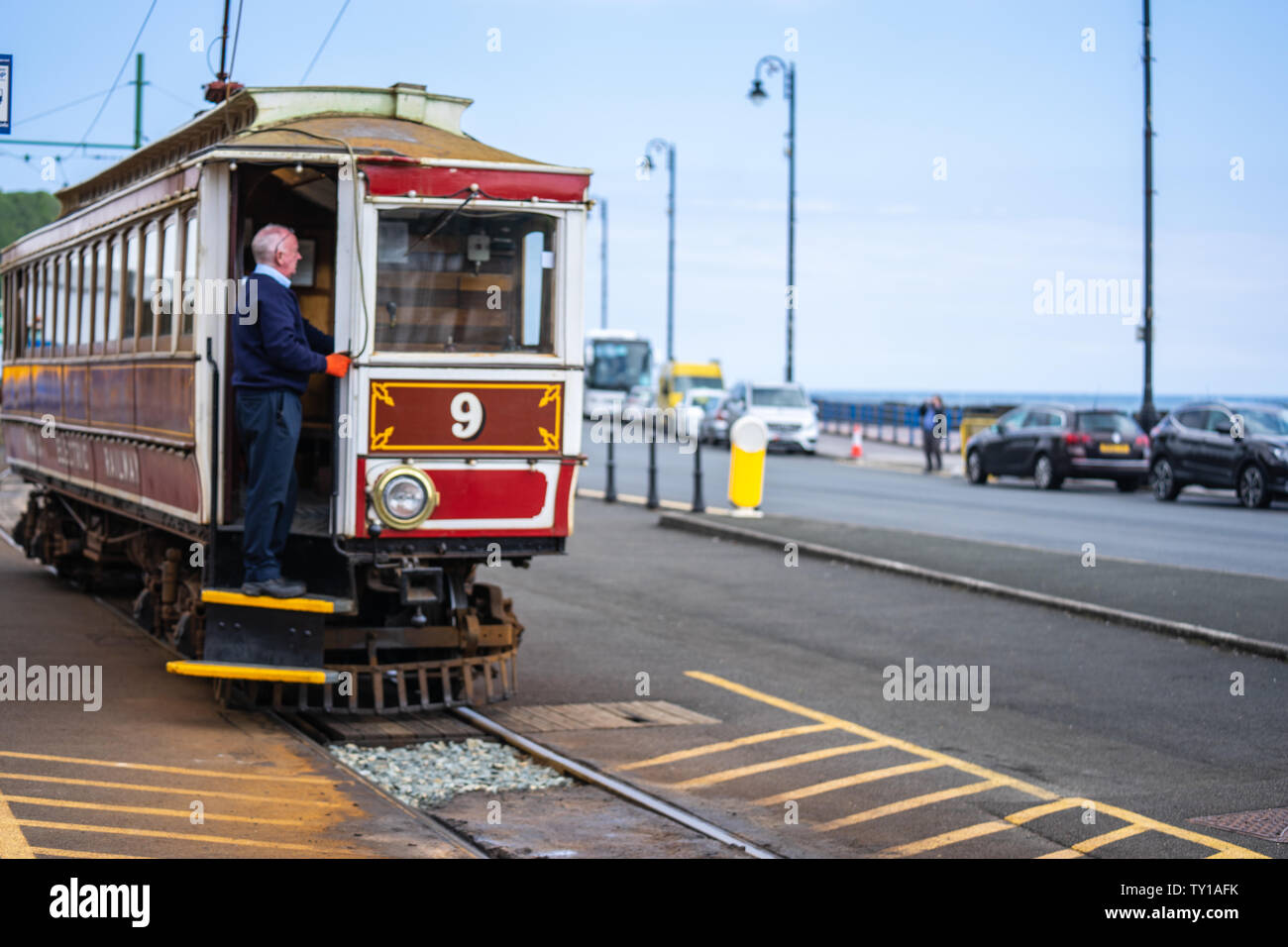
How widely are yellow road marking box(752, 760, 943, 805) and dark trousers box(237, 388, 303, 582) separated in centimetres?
310

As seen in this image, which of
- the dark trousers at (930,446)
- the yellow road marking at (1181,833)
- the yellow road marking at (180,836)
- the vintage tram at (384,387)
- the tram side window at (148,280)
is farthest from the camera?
the dark trousers at (930,446)

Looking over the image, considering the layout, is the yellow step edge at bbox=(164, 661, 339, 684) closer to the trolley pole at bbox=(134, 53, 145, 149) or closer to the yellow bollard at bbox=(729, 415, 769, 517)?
the yellow bollard at bbox=(729, 415, 769, 517)

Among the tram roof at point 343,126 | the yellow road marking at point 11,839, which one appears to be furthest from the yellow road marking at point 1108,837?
the tram roof at point 343,126

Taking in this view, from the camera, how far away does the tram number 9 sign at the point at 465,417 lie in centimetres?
924

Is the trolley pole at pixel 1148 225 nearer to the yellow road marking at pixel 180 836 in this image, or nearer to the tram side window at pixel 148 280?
the tram side window at pixel 148 280

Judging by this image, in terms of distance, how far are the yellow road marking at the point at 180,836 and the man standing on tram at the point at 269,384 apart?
2589mm

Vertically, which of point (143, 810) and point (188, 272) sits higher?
point (188, 272)

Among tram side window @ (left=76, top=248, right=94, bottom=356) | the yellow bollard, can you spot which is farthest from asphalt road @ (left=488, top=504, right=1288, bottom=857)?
the yellow bollard

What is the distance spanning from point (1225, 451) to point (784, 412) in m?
18.8

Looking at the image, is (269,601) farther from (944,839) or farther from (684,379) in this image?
(684,379)

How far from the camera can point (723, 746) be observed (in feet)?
30.0

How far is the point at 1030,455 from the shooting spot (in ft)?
104

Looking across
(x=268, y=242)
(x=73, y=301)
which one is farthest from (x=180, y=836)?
(x=73, y=301)
